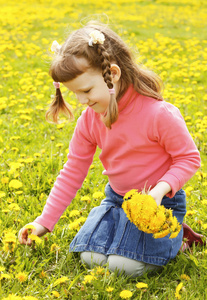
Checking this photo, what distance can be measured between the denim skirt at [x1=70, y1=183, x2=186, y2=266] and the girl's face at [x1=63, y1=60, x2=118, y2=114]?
0.54m

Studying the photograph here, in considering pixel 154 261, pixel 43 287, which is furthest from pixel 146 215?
pixel 43 287

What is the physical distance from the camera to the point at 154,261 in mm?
1754

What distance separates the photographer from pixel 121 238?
1.80m

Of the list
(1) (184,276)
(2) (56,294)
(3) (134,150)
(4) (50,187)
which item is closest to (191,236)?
(1) (184,276)

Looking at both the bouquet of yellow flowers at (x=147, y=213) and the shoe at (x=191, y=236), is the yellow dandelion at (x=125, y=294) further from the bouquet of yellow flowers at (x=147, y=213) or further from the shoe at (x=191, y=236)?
the shoe at (x=191, y=236)

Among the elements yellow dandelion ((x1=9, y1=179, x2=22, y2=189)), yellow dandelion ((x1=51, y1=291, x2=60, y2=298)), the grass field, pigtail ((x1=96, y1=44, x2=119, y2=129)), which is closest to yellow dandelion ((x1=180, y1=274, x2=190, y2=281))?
the grass field

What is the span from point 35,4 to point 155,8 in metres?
3.23

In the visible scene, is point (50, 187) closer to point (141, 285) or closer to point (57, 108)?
point (57, 108)

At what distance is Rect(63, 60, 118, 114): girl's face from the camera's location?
5.25ft

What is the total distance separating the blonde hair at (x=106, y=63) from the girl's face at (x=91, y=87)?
0.07ft

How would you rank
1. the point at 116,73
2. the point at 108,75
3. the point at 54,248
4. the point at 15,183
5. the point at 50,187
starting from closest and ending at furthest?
the point at 108,75
the point at 116,73
the point at 54,248
the point at 15,183
the point at 50,187

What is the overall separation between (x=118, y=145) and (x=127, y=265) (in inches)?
20.9

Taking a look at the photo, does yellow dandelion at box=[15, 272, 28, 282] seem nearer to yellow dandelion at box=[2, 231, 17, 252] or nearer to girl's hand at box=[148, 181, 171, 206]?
yellow dandelion at box=[2, 231, 17, 252]

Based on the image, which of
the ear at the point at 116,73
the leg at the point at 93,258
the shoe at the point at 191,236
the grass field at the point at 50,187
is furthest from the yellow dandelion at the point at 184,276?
the ear at the point at 116,73
